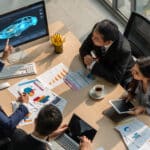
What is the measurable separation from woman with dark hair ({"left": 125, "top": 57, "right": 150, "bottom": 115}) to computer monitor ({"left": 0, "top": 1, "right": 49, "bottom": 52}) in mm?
955

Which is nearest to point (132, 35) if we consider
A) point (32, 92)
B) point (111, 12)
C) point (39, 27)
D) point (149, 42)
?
point (149, 42)

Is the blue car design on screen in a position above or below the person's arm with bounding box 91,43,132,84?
above

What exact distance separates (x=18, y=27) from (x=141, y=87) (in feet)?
3.90

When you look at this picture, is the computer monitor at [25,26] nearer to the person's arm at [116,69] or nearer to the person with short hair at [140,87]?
the person's arm at [116,69]

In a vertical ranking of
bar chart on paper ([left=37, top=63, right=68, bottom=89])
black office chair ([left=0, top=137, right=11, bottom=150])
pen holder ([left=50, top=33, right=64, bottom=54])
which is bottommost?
black office chair ([left=0, top=137, right=11, bottom=150])

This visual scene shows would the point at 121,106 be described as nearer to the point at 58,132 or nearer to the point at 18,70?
the point at 58,132

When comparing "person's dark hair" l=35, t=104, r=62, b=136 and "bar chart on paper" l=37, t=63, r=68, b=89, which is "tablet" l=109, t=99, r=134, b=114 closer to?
"bar chart on paper" l=37, t=63, r=68, b=89

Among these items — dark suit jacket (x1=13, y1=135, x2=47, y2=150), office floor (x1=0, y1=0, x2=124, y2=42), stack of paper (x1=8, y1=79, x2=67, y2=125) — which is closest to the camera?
dark suit jacket (x1=13, y1=135, x2=47, y2=150)

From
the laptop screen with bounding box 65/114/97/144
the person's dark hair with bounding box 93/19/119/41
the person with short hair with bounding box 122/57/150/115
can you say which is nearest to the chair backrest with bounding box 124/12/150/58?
the person's dark hair with bounding box 93/19/119/41

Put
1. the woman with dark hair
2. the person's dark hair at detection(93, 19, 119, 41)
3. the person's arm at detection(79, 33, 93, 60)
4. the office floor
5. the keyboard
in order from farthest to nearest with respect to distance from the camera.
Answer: the office floor → the person's arm at detection(79, 33, 93, 60) → the keyboard → the person's dark hair at detection(93, 19, 119, 41) → the woman with dark hair

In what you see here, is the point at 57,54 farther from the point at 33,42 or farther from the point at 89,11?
the point at 89,11

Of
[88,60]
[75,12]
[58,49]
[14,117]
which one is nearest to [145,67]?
[88,60]

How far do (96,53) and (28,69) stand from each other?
25.5 inches

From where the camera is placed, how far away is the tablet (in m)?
3.38
